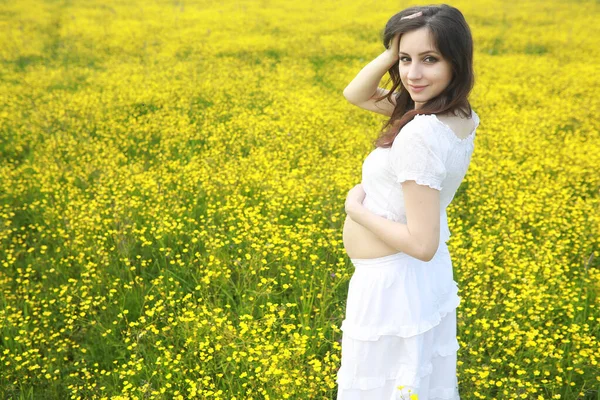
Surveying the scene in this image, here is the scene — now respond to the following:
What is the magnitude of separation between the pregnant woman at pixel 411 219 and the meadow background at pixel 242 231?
75 centimetres

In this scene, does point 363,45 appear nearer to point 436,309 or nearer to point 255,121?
point 255,121

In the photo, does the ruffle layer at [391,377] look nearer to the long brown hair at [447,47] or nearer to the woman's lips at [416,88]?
the long brown hair at [447,47]

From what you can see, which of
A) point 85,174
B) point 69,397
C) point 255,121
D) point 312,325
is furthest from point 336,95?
point 69,397

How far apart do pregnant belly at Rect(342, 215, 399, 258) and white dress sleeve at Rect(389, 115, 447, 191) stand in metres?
0.34

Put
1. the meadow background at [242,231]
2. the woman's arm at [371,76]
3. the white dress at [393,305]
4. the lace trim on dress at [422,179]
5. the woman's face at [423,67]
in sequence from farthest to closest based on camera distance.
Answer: the meadow background at [242,231] < the woman's arm at [371,76] < the white dress at [393,305] < the woman's face at [423,67] < the lace trim on dress at [422,179]

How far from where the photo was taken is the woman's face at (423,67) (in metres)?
1.72

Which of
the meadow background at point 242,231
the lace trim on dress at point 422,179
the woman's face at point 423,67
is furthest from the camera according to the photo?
the meadow background at point 242,231

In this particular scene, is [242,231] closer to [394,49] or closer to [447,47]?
[394,49]

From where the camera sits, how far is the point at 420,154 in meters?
1.62

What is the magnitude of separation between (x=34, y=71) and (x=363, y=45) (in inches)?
316

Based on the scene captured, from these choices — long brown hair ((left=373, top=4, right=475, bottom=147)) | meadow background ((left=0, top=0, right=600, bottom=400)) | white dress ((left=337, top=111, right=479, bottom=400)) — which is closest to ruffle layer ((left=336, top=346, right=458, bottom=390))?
white dress ((left=337, top=111, right=479, bottom=400))

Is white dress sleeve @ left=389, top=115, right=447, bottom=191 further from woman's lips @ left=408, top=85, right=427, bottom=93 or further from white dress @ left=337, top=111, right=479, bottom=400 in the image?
woman's lips @ left=408, top=85, right=427, bottom=93

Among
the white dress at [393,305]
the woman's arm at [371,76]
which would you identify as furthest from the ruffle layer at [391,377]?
the woman's arm at [371,76]

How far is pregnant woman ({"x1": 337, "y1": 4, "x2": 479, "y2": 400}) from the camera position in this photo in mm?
1665
